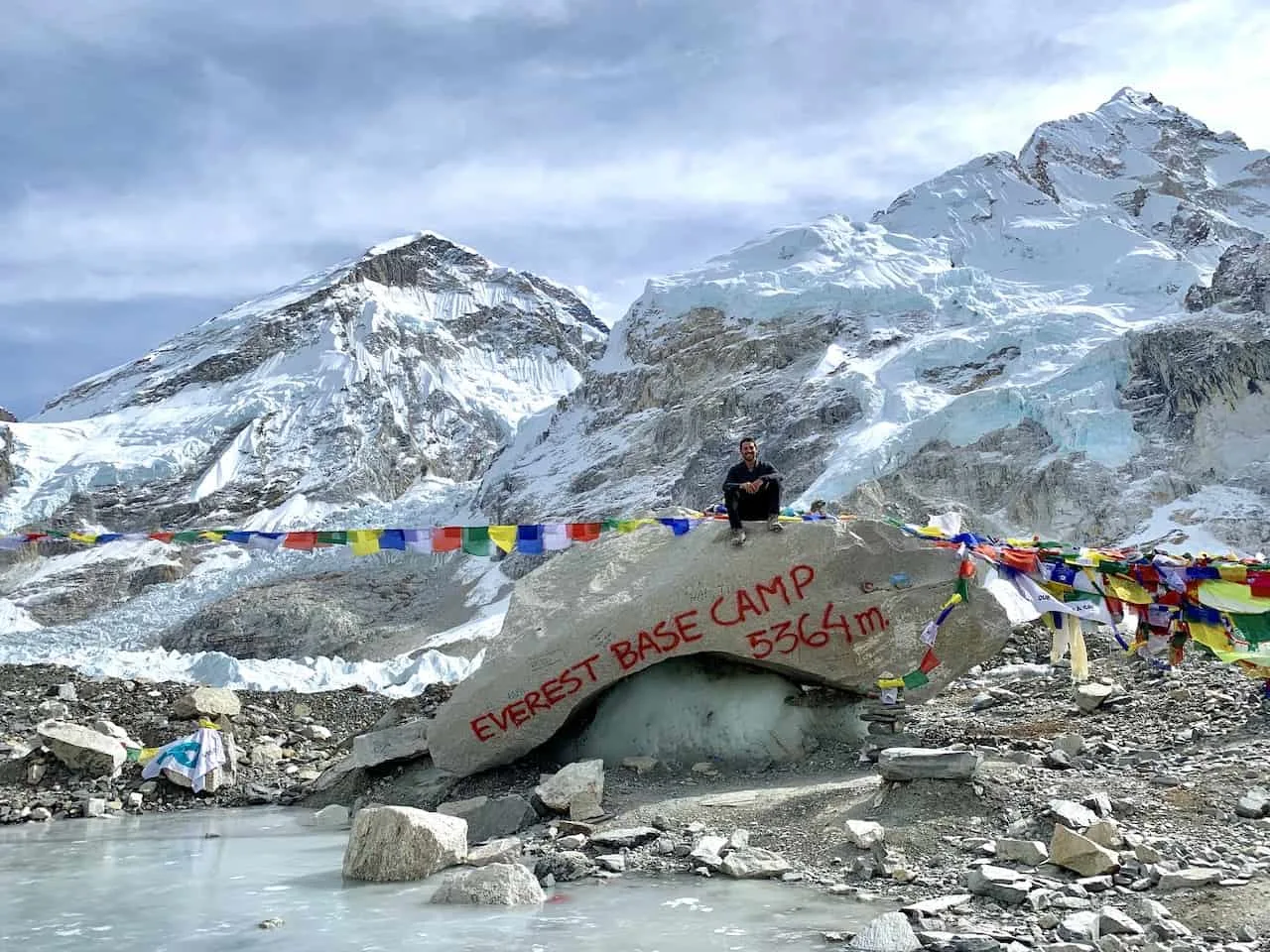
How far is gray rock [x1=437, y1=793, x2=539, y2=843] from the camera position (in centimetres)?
834

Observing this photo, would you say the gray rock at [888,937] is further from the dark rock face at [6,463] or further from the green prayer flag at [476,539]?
the dark rock face at [6,463]

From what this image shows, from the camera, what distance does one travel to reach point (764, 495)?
984cm

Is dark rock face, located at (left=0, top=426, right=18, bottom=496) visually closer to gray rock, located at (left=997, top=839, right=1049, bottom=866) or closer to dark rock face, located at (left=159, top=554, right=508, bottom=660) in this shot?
dark rock face, located at (left=159, top=554, right=508, bottom=660)

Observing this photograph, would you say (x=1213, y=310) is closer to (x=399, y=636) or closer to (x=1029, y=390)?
(x=1029, y=390)

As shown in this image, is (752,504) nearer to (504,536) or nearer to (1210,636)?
(504,536)

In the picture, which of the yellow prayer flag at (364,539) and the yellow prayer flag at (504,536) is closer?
the yellow prayer flag at (504,536)

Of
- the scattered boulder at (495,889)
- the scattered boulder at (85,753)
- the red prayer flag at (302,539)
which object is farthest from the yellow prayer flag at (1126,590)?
the scattered boulder at (85,753)

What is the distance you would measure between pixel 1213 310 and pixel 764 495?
63.2 m

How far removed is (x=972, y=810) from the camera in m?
6.94

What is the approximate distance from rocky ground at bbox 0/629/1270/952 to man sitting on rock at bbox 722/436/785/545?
86.9 inches

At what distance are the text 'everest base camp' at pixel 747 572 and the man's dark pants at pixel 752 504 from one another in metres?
0.18

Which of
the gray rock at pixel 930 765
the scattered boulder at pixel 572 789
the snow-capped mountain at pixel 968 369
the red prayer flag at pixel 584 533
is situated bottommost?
the scattered boulder at pixel 572 789

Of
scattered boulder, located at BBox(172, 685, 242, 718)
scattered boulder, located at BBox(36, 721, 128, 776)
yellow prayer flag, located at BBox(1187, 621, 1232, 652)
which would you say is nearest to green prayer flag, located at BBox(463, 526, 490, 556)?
scattered boulder, located at BBox(36, 721, 128, 776)

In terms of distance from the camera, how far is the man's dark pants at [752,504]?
9695 millimetres
